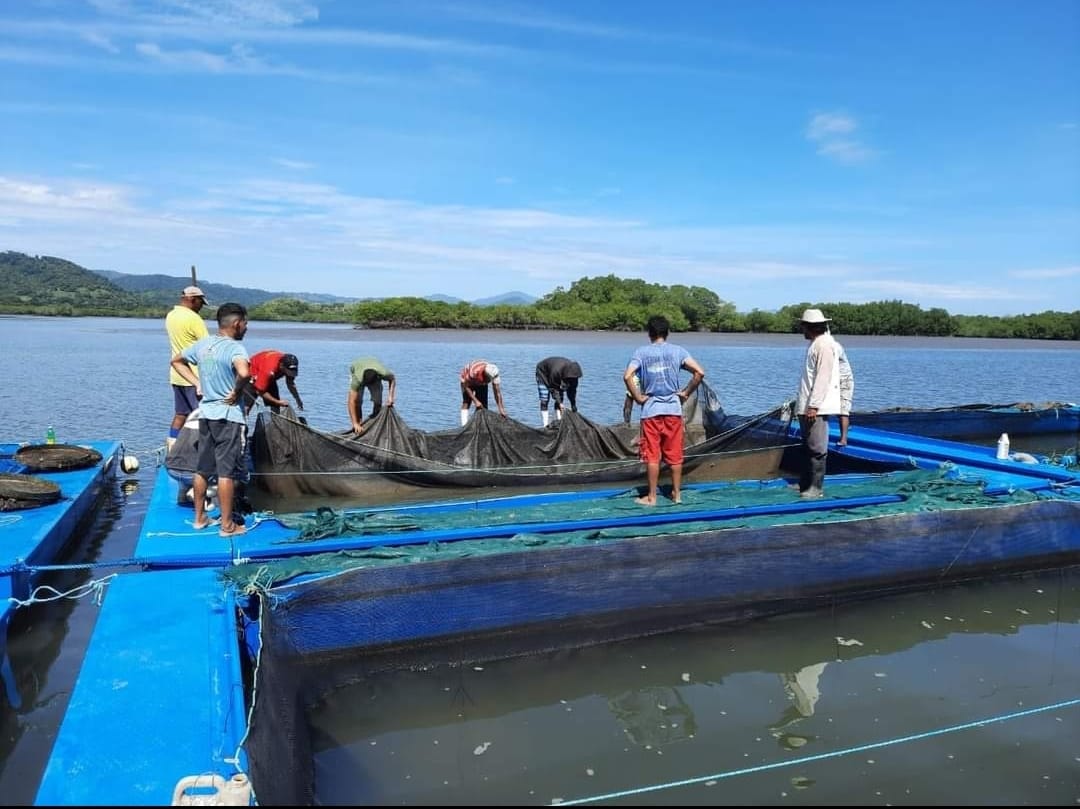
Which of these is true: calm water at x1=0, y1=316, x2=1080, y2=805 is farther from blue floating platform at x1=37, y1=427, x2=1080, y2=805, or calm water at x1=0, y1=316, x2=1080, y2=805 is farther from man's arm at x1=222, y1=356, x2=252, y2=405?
man's arm at x1=222, y1=356, x2=252, y2=405

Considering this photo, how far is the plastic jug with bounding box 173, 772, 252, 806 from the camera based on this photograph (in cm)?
273

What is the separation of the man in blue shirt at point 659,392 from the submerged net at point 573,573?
1.71 feet

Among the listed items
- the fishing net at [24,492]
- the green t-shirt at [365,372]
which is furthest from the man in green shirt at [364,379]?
the fishing net at [24,492]

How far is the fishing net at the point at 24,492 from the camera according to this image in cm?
650

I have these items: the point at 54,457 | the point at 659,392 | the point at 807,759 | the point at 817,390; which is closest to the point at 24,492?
the point at 54,457

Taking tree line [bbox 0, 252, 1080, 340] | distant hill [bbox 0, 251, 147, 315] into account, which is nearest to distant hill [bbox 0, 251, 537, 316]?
distant hill [bbox 0, 251, 147, 315]

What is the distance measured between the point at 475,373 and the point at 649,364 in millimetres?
3812

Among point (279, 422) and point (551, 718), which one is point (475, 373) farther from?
point (551, 718)

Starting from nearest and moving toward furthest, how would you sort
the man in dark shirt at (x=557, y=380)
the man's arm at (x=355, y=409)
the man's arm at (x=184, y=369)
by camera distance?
1. the man's arm at (x=184, y=369)
2. the man's arm at (x=355, y=409)
3. the man in dark shirt at (x=557, y=380)

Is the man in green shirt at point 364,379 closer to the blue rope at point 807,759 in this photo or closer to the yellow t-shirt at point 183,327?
the yellow t-shirt at point 183,327

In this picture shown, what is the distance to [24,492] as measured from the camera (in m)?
6.62

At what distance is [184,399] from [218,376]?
2528 mm

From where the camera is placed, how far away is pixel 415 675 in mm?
4980

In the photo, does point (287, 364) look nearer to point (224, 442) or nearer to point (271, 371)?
point (271, 371)
